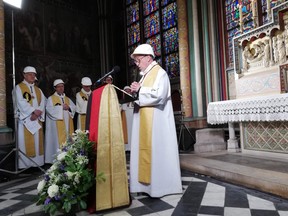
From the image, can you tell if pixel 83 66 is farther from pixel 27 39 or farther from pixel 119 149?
pixel 119 149

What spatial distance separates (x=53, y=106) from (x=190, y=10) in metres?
4.62

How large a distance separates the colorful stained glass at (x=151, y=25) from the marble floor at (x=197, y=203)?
7.43m

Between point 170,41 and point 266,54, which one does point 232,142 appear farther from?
point 170,41

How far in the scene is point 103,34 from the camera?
11.5m

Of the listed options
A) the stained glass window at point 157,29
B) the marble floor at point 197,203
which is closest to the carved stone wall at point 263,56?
the marble floor at point 197,203

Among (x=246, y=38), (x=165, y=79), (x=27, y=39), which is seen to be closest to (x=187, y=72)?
(x=246, y=38)

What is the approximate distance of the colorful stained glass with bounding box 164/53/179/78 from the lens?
8.91 meters

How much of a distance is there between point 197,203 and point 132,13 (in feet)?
31.9

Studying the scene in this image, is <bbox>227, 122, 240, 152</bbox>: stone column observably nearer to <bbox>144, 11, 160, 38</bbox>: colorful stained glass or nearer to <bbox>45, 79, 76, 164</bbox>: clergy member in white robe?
<bbox>45, 79, 76, 164</bbox>: clergy member in white robe

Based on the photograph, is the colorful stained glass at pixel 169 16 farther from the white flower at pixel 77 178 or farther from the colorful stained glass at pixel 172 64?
the white flower at pixel 77 178

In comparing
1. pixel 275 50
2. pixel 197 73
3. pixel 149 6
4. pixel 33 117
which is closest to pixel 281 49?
pixel 275 50

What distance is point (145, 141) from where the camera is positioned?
3020 mm

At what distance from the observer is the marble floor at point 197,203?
2436 mm

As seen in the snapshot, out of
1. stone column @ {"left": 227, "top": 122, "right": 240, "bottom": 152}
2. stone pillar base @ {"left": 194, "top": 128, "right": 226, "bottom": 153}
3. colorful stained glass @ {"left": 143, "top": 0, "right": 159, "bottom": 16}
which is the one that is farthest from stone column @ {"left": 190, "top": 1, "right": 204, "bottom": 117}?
colorful stained glass @ {"left": 143, "top": 0, "right": 159, "bottom": 16}
